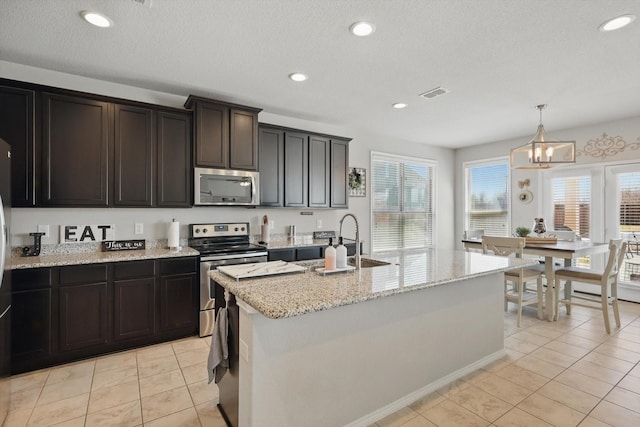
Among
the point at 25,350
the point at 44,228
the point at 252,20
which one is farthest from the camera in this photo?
the point at 44,228

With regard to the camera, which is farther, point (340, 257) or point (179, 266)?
point (179, 266)

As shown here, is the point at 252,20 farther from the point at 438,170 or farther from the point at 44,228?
the point at 438,170

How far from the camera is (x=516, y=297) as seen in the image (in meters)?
3.67

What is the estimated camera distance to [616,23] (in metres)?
2.19

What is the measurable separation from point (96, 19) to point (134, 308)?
92.6 inches

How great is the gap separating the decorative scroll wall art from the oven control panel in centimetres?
527

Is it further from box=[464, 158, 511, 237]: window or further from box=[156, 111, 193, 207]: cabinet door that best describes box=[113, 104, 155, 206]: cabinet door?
box=[464, 158, 511, 237]: window

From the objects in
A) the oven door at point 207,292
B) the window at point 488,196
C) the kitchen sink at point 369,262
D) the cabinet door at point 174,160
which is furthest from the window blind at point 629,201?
the cabinet door at point 174,160

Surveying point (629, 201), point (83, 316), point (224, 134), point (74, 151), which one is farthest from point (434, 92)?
point (83, 316)

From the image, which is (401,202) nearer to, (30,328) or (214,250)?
(214,250)

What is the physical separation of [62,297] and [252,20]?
8.78 feet

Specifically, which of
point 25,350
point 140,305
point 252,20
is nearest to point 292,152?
point 252,20

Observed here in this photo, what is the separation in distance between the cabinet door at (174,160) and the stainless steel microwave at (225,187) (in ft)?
0.38

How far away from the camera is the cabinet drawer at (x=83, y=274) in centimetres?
262
